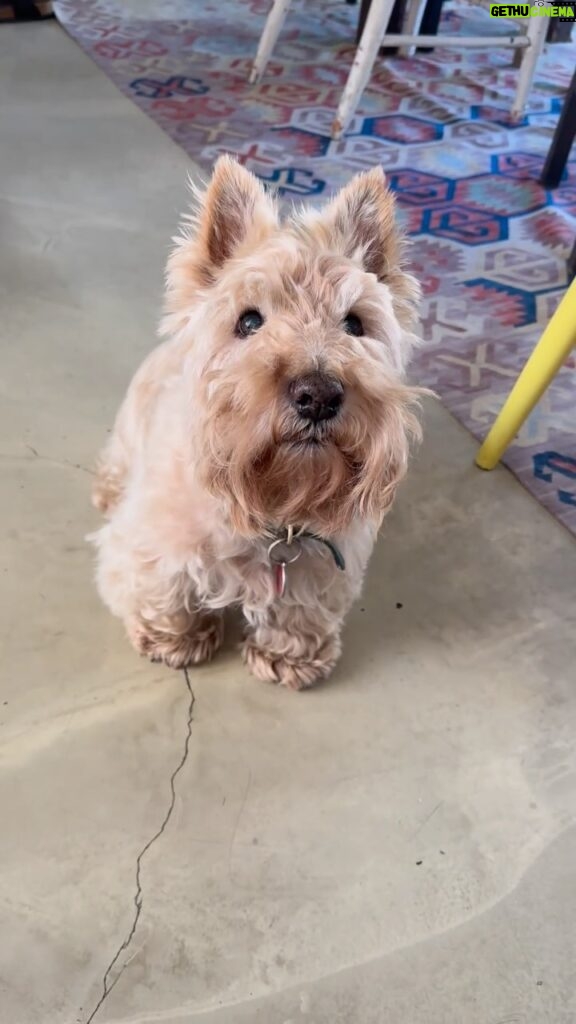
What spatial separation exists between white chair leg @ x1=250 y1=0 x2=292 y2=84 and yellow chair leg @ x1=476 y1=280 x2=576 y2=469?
2.62 metres

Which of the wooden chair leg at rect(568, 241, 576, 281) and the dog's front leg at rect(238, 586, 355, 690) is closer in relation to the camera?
the dog's front leg at rect(238, 586, 355, 690)

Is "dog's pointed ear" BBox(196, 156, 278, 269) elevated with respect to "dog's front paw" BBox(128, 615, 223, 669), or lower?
elevated

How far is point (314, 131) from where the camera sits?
3.73 m

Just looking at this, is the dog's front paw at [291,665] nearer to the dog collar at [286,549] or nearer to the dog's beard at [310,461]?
the dog collar at [286,549]

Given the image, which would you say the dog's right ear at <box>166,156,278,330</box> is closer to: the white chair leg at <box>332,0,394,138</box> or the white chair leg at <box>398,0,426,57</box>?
the white chair leg at <box>332,0,394,138</box>

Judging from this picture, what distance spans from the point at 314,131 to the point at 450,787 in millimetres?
3070

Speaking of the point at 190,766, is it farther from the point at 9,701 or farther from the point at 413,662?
the point at 413,662

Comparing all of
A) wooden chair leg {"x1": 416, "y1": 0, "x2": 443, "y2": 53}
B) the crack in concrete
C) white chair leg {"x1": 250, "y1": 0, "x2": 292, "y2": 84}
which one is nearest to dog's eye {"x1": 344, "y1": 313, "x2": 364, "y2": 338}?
the crack in concrete

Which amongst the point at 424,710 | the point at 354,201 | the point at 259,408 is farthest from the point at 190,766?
the point at 354,201

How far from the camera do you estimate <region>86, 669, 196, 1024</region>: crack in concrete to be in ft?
4.37

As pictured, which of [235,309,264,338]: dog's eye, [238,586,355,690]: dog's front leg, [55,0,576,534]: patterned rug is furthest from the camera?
[55,0,576,534]: patterned rug

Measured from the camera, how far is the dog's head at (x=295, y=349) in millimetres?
1208

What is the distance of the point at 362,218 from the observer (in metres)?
1.42

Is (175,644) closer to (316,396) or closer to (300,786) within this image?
(300,786)
